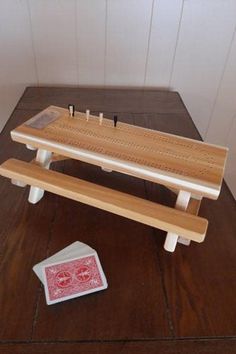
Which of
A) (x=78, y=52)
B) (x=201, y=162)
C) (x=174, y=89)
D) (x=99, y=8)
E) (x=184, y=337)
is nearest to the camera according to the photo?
(x=184, y=337)

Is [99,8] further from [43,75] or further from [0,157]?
[0,157]

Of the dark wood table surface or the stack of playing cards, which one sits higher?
the stack of playing cards

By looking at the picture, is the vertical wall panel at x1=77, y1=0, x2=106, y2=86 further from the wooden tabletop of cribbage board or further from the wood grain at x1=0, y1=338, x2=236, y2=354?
the wood grain at x1=0, y1=338, x2=236, y2=354

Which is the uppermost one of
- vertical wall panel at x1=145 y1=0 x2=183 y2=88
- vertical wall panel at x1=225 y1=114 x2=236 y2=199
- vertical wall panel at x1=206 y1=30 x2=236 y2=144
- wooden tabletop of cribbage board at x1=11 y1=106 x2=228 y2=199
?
vertical wall panel at x1=145 y1=0 x2=183 y2=88

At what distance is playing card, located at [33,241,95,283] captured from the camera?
482 mm

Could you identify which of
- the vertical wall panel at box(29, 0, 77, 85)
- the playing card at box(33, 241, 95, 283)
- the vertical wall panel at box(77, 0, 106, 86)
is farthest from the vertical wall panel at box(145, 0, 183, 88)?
the playing card at box(33, 241, 95, 283)

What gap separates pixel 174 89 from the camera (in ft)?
4.33

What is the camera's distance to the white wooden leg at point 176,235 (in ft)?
1.70

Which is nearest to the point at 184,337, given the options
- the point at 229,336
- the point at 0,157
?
the point at 229,336

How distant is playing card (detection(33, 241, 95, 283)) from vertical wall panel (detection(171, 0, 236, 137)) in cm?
103

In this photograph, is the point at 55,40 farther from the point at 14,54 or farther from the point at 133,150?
the point at 133,150

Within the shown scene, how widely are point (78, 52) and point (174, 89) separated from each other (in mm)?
481

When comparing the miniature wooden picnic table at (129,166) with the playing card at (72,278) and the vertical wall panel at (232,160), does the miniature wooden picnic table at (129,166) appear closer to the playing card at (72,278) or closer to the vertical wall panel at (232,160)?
the playing card at (72,278)


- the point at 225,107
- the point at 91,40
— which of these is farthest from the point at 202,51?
the point at 91,40
